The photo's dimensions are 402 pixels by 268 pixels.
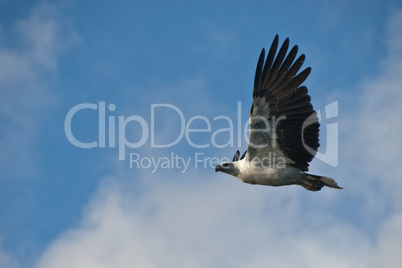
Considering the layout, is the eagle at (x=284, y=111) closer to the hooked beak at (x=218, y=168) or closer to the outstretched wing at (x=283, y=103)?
the outstretched wing at (x=283, y=103)

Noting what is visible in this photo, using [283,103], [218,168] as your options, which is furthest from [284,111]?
[218,168]

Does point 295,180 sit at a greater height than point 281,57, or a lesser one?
lesser

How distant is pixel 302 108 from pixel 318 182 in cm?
203

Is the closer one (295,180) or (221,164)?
(295,180)

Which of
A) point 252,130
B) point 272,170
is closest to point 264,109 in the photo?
point 252,130

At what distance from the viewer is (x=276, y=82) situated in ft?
52.1

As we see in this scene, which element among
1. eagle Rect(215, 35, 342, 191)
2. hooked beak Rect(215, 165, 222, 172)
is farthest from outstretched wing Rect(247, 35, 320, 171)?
hooked beak Rect(215, 165, 222, 172)

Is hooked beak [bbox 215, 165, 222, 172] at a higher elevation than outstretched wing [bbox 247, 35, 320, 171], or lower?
lower

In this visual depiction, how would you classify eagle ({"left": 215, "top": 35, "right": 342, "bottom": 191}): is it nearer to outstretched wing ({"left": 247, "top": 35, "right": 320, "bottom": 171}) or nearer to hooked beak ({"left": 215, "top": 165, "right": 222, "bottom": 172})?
outstretched wing ({"left": 247, "top": 35, "right": 320, "bottom": 171})

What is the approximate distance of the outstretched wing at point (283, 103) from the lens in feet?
51.8

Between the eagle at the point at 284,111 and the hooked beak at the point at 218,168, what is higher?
the eagle at the point at 284,111

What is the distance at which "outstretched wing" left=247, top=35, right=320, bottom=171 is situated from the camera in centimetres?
Result: 1577

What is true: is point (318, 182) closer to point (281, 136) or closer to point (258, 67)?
point (281, 136)

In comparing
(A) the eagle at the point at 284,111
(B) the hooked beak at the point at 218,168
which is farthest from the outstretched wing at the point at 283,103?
(B) the hooked beak at the point at 218,168
